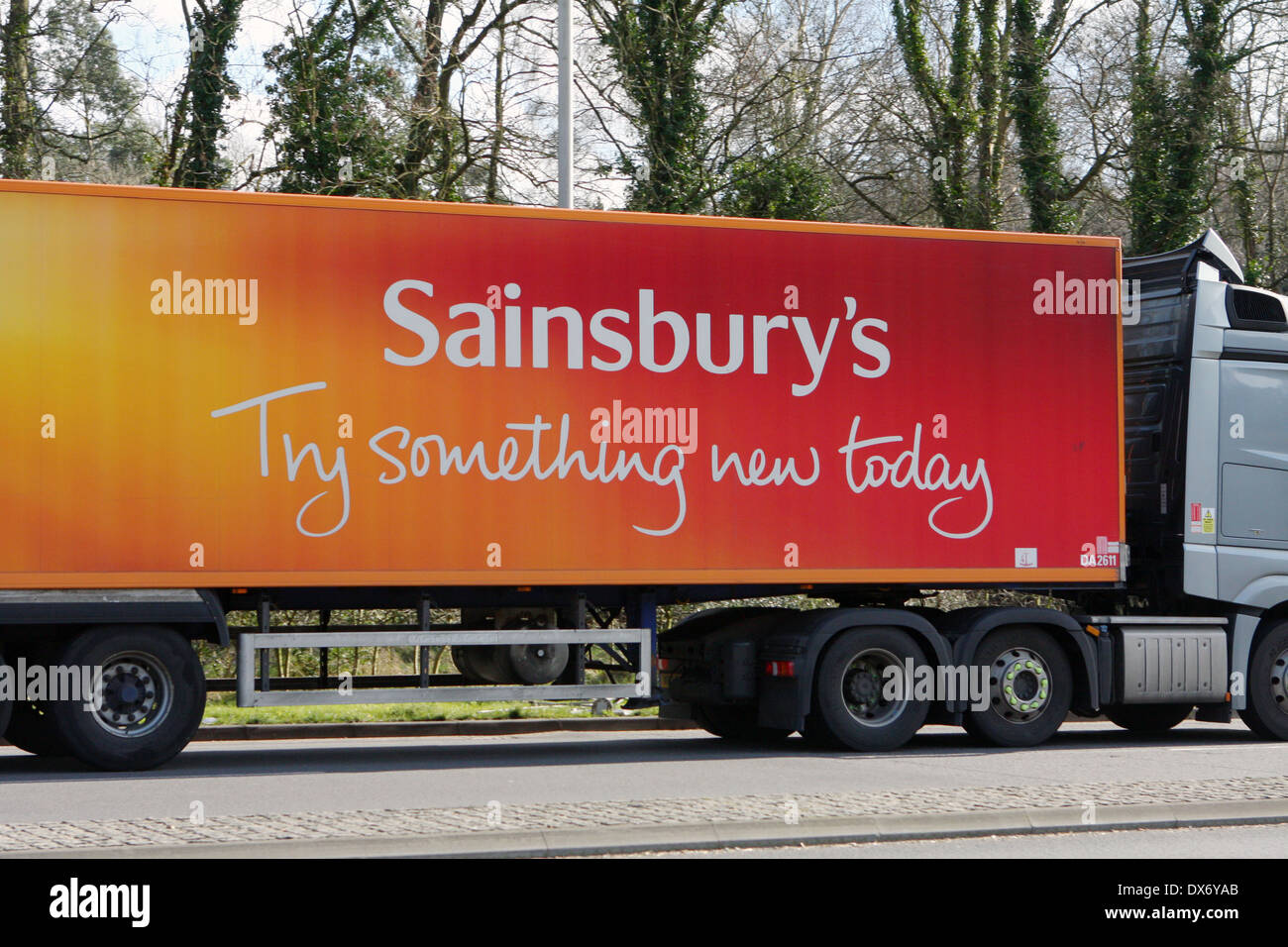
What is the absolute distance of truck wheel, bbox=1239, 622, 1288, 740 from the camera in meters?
13.3

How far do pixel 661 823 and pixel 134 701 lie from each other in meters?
4.61

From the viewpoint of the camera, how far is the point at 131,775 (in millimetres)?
10398

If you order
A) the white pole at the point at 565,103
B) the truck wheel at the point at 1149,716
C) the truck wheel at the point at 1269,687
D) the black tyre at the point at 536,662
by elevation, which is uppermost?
the white pole at the point at 565,103

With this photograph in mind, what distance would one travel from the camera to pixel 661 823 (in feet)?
25.7

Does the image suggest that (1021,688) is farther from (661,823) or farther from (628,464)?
(661,823)

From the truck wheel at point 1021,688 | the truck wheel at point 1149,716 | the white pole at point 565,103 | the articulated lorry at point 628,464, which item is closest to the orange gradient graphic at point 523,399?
the articulated lorry at point 628,464

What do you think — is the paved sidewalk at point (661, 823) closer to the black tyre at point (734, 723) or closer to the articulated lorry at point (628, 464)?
the articulated lorry at point (628, 464)

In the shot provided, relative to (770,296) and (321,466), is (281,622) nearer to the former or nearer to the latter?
(321,466)

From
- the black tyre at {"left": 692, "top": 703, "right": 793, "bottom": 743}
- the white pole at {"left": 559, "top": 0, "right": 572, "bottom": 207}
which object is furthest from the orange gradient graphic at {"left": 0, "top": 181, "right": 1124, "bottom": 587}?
the white pole at {"left": 559, "top": 0, "right": 572, "bottom": 207}

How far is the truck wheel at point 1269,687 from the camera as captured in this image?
13320mm

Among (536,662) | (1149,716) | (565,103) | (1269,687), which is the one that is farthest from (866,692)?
(565,103)

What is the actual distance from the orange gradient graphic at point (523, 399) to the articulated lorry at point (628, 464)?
3 centimetres
